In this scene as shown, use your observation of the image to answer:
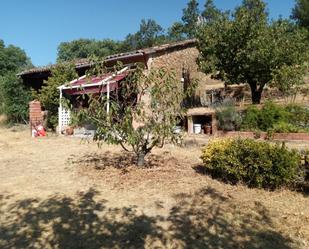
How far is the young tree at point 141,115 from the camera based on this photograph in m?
9.55

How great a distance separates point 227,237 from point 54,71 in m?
19.5

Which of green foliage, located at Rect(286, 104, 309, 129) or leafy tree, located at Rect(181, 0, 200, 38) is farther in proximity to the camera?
leafy tree, located at Rect(181, 0, 200, 38)

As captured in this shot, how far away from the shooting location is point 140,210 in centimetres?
698

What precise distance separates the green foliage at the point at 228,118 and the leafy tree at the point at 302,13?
115ft

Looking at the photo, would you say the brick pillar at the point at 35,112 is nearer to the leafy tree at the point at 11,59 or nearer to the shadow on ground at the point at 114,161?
the shadow on ground at the point at 114,161

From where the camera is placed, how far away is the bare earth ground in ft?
18.6

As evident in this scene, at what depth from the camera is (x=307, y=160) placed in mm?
7824

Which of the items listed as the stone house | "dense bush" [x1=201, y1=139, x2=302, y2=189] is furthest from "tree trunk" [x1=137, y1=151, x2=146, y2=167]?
the stone house

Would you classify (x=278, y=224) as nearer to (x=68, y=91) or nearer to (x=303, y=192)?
(x=303, y=192)

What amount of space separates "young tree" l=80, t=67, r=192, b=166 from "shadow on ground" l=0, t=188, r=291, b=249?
2.29m

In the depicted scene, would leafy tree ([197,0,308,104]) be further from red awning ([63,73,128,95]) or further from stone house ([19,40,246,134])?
red awning ([63,73,128,95])

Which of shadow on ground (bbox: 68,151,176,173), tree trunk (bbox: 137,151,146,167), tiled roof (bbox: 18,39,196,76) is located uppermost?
tiled roof (bbox: 18,39,196,76)

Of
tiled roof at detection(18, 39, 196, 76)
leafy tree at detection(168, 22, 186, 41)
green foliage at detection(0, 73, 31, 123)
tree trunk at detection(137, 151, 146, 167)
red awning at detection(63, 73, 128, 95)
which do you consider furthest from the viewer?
leafy tree at detection(168, 22, 186, 41)

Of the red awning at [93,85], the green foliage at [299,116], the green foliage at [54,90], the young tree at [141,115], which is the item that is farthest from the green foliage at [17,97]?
the green foliage at [299,116]
